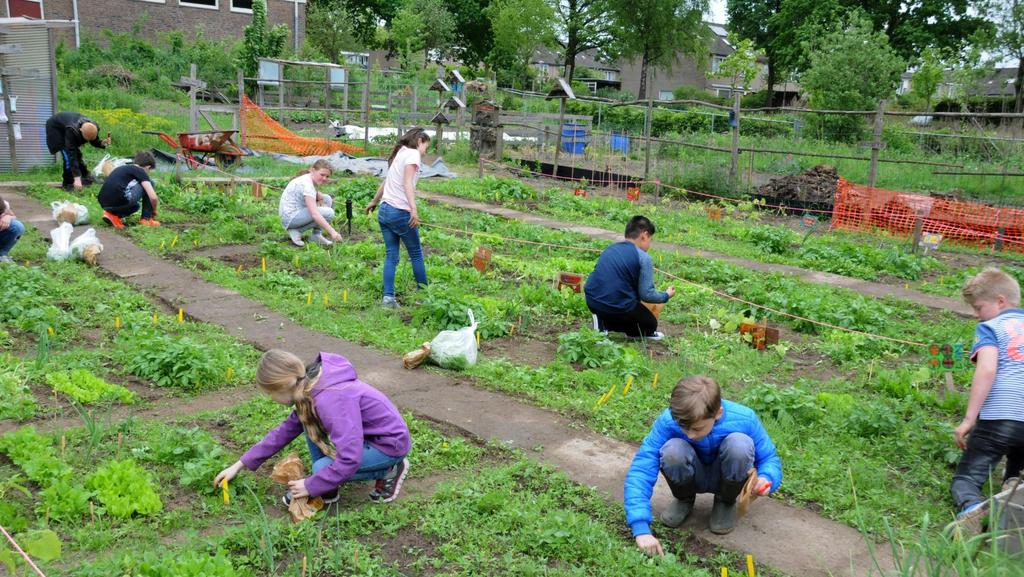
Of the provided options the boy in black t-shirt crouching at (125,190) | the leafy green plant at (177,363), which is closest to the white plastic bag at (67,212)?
the boy in black t-shirt crouching at (125,190)

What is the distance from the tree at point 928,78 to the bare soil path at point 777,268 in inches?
1096

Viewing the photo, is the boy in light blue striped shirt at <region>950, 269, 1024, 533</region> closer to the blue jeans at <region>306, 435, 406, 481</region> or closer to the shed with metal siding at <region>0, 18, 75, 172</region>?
the blue jeans at <region>306, 435, 406, 481</region>

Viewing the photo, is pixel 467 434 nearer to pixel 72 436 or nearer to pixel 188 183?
pixel 72 436

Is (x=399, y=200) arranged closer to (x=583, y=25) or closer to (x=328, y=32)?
(x=328, y=32)

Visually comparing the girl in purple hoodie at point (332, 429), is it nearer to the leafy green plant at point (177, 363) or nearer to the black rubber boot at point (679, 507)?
the black rubber boot at point (679, 507)

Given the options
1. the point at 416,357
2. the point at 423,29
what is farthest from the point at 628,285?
the point at 423,29

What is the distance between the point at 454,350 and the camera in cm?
628

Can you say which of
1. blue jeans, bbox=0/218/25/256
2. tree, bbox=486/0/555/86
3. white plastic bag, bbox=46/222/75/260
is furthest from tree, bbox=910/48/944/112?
blue jeans, bbox=0/218/25/256

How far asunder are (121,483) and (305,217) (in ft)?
21.5

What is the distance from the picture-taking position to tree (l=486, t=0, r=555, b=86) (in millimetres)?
47188

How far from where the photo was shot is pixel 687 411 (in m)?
3.68

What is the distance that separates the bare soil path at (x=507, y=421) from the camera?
390 cm

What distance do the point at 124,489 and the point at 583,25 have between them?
53.6 m

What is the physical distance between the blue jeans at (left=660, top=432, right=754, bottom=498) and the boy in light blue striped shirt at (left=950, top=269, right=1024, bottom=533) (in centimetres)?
131
